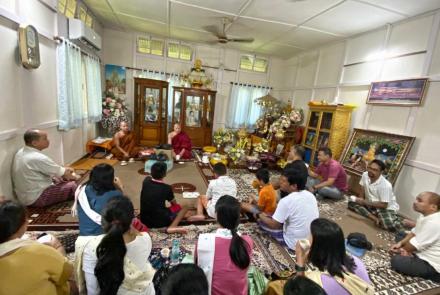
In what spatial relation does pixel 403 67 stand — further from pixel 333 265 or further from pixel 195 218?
pixel 195 218

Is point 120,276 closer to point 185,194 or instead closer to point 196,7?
point 185,194

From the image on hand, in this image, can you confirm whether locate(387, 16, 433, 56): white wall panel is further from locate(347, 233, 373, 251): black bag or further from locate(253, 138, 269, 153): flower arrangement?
locate(347, 233, 373, 251): black bag

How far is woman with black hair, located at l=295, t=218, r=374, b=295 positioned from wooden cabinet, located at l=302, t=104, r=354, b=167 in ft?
11.0

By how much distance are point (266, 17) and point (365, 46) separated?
190 centimetres

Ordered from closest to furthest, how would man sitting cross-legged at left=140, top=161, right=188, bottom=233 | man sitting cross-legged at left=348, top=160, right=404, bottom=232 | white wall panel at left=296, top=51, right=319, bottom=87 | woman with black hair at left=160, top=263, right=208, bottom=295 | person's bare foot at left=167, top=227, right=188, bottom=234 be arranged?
woman with black hair at left=160, top=263, right=208, bottom=295 → man sitting cross-legged at left=140, top=161, right=188, bottom=233 → person's bare foot at left=167, top=227, right=188, bottom=234 → man sitting cross-legged at left=348, top=160, right=404, bottom=232 → white wall panel at left=296, top=51, right=319, bottom=87

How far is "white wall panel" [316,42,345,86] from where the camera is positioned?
448 centimetres

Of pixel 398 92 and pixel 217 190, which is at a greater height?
pixel 398 92

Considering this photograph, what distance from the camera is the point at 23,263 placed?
2.94 feet

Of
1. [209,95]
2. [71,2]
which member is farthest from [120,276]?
[209,95]

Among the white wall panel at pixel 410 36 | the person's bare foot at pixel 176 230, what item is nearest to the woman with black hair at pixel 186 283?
the person's bare foot at pixel 176 230

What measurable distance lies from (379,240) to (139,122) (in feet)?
17.0

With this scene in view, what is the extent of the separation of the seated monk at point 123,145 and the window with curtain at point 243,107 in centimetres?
297

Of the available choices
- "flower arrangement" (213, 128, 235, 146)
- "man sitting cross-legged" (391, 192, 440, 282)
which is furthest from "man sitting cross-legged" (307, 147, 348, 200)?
"flower arrangement" (213, 128, 235, 146)

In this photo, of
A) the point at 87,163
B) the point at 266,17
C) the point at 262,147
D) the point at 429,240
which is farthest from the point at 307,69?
the point at 87,163
